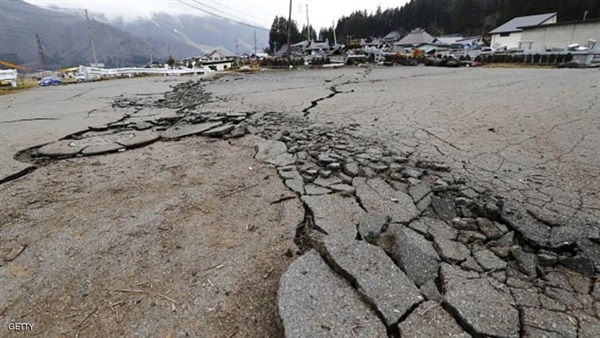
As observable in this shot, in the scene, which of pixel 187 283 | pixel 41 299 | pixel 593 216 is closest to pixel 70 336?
pixel 41 299

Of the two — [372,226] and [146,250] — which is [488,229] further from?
[146,250]

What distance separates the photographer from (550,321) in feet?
4.27

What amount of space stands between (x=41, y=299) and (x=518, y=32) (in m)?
49.5

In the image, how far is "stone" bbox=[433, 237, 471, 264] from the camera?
1.71 metres

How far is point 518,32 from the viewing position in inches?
1468

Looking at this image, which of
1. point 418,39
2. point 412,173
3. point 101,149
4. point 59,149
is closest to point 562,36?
point 418,39

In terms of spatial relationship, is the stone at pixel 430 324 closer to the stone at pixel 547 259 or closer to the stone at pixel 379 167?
the stone at pixel 547 259

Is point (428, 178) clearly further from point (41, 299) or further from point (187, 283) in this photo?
point (41, 299)

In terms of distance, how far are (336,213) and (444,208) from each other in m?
0.82

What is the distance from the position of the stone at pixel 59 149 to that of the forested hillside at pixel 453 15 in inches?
2333

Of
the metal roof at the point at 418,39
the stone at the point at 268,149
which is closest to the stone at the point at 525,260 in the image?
the stone at the point at 268,149

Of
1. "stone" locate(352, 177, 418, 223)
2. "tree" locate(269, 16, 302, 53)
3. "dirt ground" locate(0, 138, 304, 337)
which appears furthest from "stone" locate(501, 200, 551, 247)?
"tree" locate(269, 16, 302, 53)

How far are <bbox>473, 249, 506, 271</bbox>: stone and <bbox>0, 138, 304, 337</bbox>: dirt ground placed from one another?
1118 millimetres

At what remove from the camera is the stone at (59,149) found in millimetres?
3802
